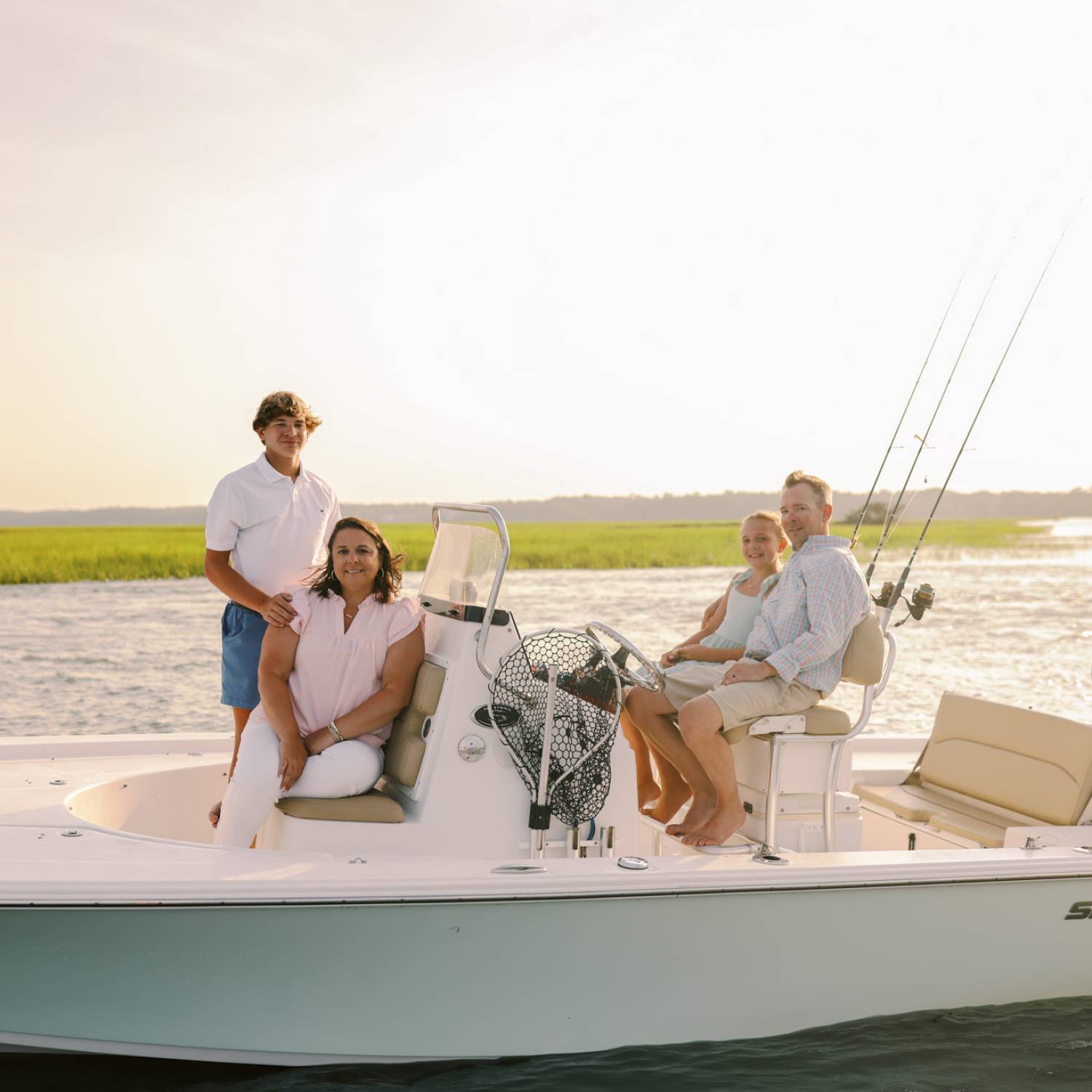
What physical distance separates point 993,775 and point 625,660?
143cm

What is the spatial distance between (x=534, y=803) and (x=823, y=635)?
1.07m

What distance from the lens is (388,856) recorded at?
3311 millimetres

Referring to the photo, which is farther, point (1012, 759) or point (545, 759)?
point (1012, 759)

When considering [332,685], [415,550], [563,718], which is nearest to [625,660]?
[563,718]

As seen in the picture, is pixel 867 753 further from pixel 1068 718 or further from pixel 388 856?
pixel 388 856

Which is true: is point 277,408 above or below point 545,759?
above

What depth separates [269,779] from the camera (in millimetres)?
3299

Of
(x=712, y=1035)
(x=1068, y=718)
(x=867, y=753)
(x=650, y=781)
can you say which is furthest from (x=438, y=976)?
(x=867, y=753)

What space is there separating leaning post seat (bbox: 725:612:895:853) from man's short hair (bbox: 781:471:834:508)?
16.1 inches

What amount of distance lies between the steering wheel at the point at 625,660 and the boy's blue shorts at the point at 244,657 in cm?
112

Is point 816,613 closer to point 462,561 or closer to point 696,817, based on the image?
point 696,817

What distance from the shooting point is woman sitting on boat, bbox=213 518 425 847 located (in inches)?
131

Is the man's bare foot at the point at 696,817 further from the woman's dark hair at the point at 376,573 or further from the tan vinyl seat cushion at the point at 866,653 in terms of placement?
the woman's dark hair at the point at 376,573

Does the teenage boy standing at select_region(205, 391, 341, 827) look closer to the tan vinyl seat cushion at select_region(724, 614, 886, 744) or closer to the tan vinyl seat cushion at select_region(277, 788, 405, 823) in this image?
the tan vinyl seat cushion at select_region(277, 788, 405, 823)
